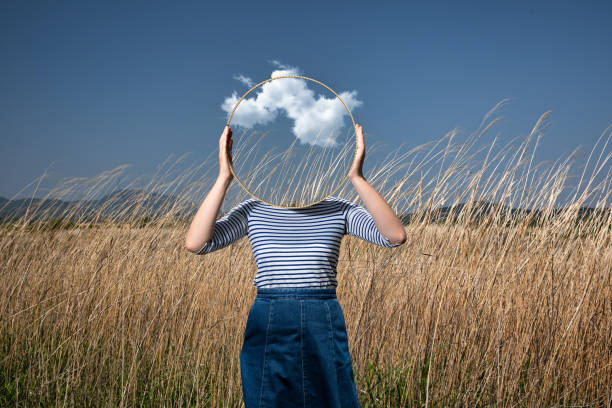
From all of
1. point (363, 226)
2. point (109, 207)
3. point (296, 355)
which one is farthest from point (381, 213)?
point (109, 207)

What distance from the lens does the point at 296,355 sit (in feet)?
3.26

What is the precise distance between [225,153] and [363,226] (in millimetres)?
462

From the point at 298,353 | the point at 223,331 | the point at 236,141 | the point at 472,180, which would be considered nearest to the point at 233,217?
the point at 236,141

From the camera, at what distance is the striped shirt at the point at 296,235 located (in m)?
1.04

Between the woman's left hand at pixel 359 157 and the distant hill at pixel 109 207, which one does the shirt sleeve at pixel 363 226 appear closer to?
the woman's left hand at pixel 359 157

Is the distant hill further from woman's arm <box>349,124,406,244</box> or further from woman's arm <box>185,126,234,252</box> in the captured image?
woman's arm <box>349,124,406,244</box>

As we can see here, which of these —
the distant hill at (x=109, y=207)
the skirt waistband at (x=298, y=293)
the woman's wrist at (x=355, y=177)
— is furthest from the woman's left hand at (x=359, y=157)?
the distant hill at (x=109, y=207)

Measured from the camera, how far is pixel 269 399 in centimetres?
99

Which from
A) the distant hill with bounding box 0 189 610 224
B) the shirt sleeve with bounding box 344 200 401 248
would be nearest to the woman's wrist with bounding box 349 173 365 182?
the shirt sleeve with bounding box 344 200 401 248

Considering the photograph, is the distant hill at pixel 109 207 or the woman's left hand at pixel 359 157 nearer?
the woman's left hand at pixel 359 157

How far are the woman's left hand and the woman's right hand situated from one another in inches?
14.0

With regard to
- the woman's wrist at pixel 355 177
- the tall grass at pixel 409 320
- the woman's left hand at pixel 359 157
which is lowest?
the tall grass at pixel 409 320

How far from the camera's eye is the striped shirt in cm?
104

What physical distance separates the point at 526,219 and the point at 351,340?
166 centimetres
